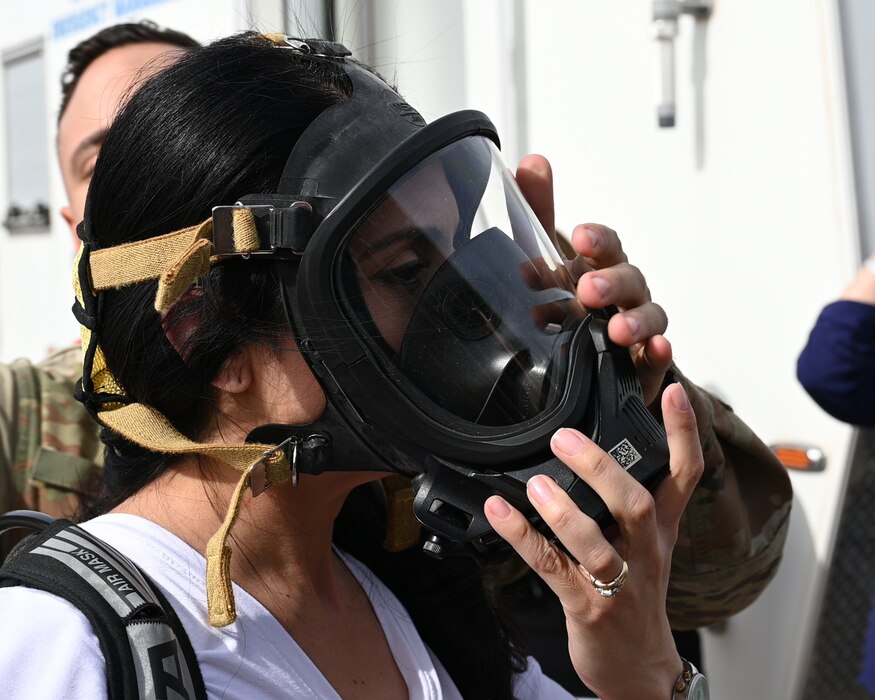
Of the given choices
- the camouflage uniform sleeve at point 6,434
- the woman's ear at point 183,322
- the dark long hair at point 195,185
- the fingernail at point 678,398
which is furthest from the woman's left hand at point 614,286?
the camouflage uniform sleeve at point 6,434

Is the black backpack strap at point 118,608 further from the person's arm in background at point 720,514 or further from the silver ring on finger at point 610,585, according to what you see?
the person's arm in background at point 720,514

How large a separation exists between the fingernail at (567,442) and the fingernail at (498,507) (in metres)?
0.11

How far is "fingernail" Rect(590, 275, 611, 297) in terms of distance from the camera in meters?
1.57

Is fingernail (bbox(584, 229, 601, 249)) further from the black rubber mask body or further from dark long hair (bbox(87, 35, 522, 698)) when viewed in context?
dark long hair (bbox(87, 35, 522, 698))

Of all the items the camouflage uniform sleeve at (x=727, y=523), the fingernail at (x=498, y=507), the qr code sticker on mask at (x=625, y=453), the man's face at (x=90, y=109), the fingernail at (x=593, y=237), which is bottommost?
the camouflage uniform sleeve at (x=727, y=523)

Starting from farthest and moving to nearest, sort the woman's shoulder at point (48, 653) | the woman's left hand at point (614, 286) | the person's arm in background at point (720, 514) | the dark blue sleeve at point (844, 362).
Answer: the dark blue sleeve at point (844, 362)
the person's arm in background at point (720, 514)
the woman's left hand at point (614, 286)
the woman's shoulder at point (48, 653)

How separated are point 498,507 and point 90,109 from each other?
2.07 m

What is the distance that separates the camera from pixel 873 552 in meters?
2.57

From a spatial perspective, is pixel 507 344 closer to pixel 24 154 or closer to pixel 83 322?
pixel 83 322

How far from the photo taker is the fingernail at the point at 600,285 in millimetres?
1569

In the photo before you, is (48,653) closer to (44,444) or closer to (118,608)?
(118,608)

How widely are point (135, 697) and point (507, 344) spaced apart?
0.67 meters

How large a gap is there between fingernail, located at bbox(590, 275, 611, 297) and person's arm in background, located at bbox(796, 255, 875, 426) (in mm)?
912

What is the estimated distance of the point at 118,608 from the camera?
120cm
